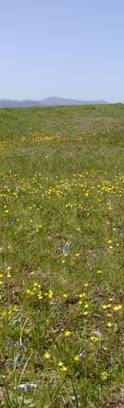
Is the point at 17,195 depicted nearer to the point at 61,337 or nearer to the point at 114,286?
the point at 114,286

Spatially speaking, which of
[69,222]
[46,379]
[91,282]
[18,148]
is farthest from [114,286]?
[18,148]

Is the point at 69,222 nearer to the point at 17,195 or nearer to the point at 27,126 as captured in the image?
the point at 17,195

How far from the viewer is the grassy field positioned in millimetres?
5535

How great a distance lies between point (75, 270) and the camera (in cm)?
881

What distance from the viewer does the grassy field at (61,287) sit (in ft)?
18.2

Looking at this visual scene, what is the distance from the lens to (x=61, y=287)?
8039mm

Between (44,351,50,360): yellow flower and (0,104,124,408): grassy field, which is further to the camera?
(44,351,50,360): yellow flower

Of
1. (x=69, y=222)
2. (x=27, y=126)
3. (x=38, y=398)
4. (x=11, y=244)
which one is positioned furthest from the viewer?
(x=27, y=126)

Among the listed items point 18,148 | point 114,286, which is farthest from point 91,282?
point 18,148

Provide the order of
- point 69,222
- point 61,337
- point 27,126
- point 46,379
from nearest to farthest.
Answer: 1. point 46,379
2. point 61,337
3. point 69,222
4. point 27,126

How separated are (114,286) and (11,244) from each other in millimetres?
2792

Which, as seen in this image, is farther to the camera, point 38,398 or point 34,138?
point 34,138

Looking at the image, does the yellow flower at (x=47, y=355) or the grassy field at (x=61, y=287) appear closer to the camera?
the grassy field at (x=61, y=287)

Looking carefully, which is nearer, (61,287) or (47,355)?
(47,355)
